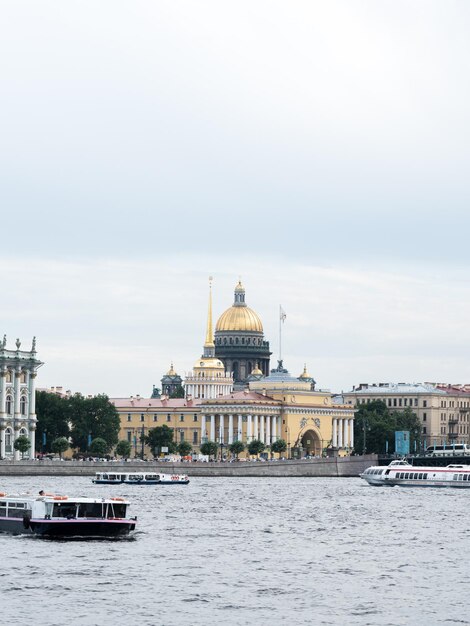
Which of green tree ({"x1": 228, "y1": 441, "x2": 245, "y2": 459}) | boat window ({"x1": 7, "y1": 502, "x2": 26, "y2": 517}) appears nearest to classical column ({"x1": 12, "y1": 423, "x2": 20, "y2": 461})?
green tree ({"x1": 228, "y1": 441, "x2": 245, "y2": 459})

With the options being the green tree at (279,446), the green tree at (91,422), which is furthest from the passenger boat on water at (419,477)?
the green tree at (279,446)

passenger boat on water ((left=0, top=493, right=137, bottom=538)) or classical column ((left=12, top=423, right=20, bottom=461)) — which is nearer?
passenger boat on water ((left=0, top=493, right=137, bottom=538))

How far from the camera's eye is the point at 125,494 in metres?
82.3

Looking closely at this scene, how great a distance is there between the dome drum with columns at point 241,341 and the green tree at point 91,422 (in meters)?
56.8

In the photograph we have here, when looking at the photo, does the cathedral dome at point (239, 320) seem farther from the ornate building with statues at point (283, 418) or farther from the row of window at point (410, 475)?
the row of window at point (410, 475)

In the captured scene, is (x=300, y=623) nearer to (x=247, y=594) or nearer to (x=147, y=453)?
(x=247, y=594)

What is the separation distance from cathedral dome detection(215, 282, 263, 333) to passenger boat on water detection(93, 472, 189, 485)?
291 ft

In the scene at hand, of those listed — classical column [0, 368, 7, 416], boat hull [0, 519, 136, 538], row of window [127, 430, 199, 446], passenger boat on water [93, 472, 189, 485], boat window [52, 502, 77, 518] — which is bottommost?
boat hull [0, 519, 136, 538]

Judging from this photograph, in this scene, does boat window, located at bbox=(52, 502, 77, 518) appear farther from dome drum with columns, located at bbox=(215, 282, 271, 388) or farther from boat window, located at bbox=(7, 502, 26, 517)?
dome drum with columns, located at bbox=(215, 282, 271, 388)

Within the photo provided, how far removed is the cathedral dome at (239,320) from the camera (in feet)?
616

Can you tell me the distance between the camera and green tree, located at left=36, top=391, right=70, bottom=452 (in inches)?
4998

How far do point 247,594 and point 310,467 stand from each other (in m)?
78.0

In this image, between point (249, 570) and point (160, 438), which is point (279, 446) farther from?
point (249, 570)

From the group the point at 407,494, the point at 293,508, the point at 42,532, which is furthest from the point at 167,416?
the point at 42,532
